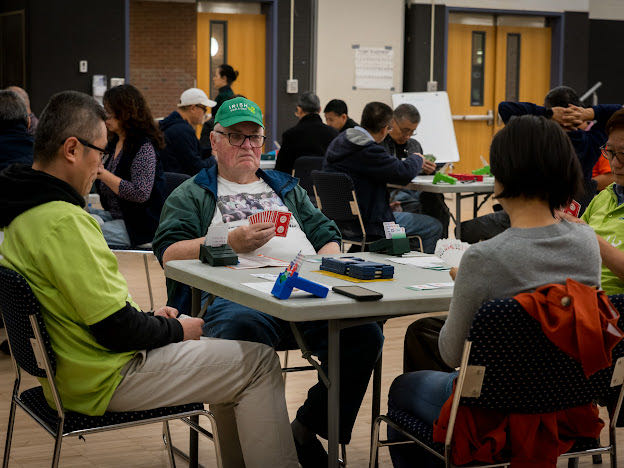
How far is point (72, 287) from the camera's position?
207 cm

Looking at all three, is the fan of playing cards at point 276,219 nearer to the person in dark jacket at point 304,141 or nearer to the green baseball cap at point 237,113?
the green baseball cap at point 237,113

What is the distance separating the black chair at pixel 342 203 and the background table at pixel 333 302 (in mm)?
3070

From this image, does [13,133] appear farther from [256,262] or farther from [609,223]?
[609,223]

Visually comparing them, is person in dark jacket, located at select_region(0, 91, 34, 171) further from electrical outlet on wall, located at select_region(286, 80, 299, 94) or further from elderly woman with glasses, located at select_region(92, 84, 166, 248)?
electrical outlet on wall, located at select_region(286, 80, 299, 94)

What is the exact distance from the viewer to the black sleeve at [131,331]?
83.3 inches

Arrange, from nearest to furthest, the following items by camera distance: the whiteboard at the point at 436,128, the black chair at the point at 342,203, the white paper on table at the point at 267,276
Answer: the white paper on table at the point at 267,276 → the black chair at the point at 342,203 → the whiteboard at the point at 436,128

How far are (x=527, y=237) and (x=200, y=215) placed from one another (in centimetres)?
148

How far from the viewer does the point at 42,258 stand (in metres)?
2.10

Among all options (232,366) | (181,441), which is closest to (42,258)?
(232,366)

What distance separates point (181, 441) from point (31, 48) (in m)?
7.82

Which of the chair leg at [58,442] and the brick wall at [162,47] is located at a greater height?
the brick wall at [162,47]

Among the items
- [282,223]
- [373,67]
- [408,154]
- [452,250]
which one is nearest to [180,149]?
[408,154]

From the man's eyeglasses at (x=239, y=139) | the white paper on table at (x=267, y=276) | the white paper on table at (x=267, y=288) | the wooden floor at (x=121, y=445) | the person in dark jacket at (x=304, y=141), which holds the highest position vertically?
the man's eyeglasses at (x=239, y=139)

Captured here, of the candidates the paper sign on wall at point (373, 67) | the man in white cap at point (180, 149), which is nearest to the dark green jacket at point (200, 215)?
the man in white cap at point (180, 149)
